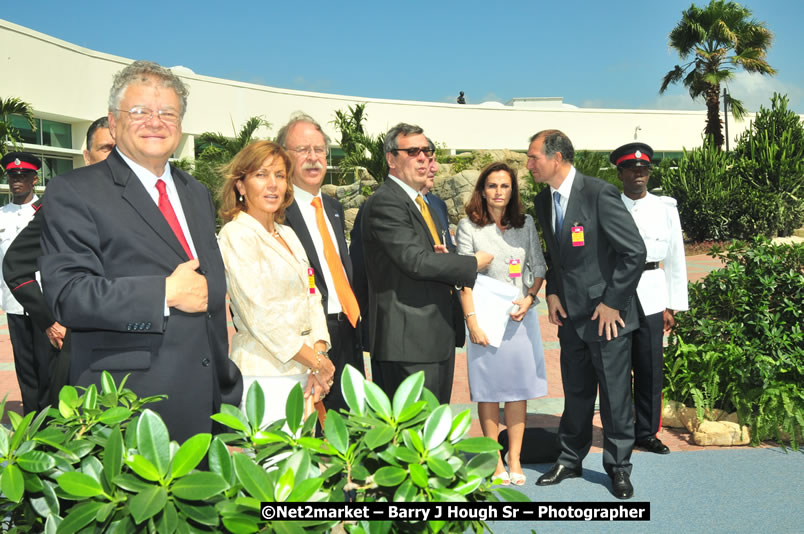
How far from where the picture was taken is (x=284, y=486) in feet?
3.87

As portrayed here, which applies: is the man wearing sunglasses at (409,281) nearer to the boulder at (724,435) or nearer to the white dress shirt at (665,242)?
the white dress shirt at (665,242)

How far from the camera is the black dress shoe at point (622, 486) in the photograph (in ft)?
13.3

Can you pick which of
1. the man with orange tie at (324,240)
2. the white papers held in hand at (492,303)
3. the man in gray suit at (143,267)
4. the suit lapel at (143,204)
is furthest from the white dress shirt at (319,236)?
the suit lapel at (143,204)

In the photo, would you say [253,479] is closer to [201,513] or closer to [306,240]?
[201,513]

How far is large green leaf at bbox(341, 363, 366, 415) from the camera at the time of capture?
53.9 inches

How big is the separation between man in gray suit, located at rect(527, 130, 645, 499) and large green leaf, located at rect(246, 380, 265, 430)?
302 centimetres

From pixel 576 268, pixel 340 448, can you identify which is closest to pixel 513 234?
pixel 576 268

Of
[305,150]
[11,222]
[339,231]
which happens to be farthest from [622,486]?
[11,222]

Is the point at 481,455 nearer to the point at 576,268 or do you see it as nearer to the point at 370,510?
the point at 370,510

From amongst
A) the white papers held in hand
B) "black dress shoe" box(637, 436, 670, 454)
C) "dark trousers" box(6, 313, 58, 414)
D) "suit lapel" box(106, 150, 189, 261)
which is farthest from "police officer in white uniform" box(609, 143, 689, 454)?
"dark trousers" box(6, 313, 58, 414)

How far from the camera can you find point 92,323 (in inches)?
78.6

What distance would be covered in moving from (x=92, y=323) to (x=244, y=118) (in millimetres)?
40589

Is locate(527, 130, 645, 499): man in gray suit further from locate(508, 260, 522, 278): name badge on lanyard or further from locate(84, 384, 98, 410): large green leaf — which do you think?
locate(84, 384, 98, 410): large green leaf

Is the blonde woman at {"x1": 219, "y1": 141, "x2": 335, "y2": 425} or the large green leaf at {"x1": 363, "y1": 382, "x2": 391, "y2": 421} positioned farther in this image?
the blonde woman at {"x1": 219, "y1": 141, "x2": 335, "y2": 425}
